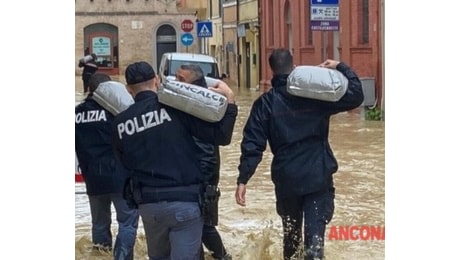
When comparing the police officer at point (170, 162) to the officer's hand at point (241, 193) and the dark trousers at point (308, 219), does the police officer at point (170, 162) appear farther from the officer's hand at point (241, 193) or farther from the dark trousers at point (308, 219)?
the dark trousers at point (308, 219)

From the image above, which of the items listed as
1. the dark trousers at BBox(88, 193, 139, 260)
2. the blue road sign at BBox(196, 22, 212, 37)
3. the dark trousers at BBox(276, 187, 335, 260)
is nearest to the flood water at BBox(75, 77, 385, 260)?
the dark trousers at BBox(88, 193, 139, 260)

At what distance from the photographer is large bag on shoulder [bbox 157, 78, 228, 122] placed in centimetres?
520

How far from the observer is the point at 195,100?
5211 millimetres

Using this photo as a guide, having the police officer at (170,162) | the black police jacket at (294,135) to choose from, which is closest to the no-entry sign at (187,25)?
the black police jacket at (294,135)

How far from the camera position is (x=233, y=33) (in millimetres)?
9312

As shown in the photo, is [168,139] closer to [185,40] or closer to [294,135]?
[294,135]

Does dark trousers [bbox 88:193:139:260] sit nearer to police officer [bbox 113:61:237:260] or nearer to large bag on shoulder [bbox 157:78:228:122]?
police officer [bbox 113:61:237:260]

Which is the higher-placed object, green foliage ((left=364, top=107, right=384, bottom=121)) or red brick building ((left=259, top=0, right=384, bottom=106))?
red brick building ((left=259, top=0, right=384, bottom=106))

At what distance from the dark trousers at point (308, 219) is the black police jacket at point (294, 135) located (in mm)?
84

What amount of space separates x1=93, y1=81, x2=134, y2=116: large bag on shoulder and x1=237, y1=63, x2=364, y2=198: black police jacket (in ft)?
2.31

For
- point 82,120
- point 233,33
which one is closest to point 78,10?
point 82,120

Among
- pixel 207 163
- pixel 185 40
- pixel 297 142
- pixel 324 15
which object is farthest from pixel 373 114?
pixel 207 163
